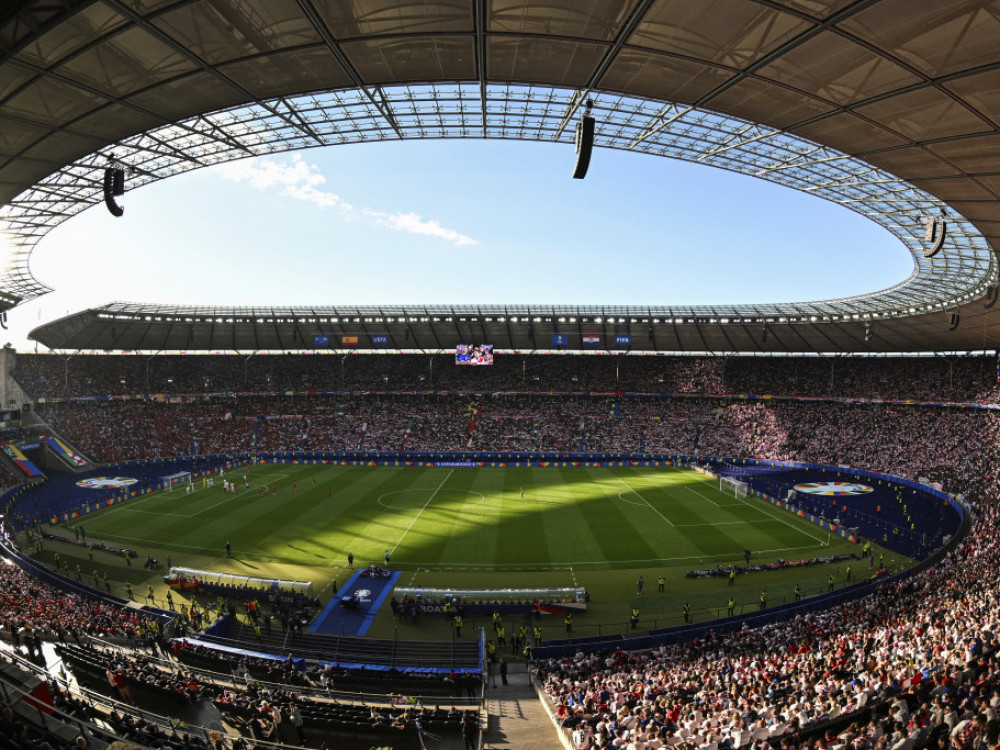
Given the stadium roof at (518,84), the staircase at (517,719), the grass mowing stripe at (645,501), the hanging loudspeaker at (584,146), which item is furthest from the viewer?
the grass mowing stripe at (645,501)

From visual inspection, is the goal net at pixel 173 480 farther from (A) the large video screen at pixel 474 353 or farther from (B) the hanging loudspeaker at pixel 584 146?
(B) the hanging loudspeaker at pixel 584 146

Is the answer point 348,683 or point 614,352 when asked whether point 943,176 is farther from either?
point 614,352

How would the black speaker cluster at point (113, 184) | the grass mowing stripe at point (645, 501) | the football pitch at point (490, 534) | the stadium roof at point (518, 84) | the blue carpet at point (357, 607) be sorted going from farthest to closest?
the grass mowing stripe at point (645, 501) < the football pitch at point (490, 534) < the blue carpet at point (357, 607) < the black speaker cluster at point (113, 184) < the stadium roof at point (518, 84)

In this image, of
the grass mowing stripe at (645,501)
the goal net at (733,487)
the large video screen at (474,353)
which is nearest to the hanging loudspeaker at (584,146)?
the grass mowing stripe at (645,501)

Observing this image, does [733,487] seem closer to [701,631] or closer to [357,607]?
[701,631]

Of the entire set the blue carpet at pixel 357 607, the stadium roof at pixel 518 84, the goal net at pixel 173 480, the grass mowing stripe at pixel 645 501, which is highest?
the stadium roof at pixel 518 84

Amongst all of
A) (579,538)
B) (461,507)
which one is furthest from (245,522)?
(579,538)

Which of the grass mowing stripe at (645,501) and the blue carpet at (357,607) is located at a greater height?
the grass mowing stripe at (645,501)

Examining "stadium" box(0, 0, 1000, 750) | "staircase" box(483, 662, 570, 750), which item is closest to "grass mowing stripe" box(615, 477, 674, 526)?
"stadium" box(0, 0, 1000, 750)
